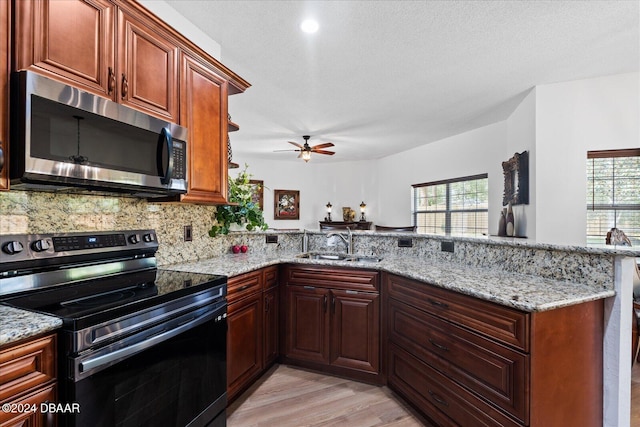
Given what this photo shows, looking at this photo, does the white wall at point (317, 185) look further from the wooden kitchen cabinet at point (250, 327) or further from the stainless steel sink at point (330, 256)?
the wooden kitchen cabinet at point (250, 327)

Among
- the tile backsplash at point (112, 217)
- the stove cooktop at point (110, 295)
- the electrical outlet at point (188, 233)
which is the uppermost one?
the tile backsplash at point (112, 217)

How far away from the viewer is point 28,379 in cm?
98

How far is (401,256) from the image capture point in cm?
281

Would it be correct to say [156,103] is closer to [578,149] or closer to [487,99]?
[487,99]

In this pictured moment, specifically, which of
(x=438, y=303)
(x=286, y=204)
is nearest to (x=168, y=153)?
(x=438, y=303)

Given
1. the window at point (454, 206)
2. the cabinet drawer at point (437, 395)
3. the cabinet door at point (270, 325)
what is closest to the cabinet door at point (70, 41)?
the cabinet door at point (270, 325)

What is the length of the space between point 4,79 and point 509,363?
239 cm

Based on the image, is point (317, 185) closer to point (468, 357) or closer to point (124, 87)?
point (124, 87)

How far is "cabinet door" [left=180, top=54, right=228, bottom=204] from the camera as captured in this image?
2045mm

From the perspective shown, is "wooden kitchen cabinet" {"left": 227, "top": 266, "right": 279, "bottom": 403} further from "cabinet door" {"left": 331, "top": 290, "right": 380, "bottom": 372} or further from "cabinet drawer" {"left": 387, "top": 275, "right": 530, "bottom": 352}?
"cabinet drawer" {"left": 387, "top": 275, "right": 530, "bottom": 352}

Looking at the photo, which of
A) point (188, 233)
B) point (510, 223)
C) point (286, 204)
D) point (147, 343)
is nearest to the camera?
point (147, 343)

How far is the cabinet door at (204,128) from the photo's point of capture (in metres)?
2.04

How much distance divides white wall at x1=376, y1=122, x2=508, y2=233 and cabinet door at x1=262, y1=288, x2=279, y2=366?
383 centimetres

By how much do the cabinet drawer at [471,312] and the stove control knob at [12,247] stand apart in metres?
2.05
